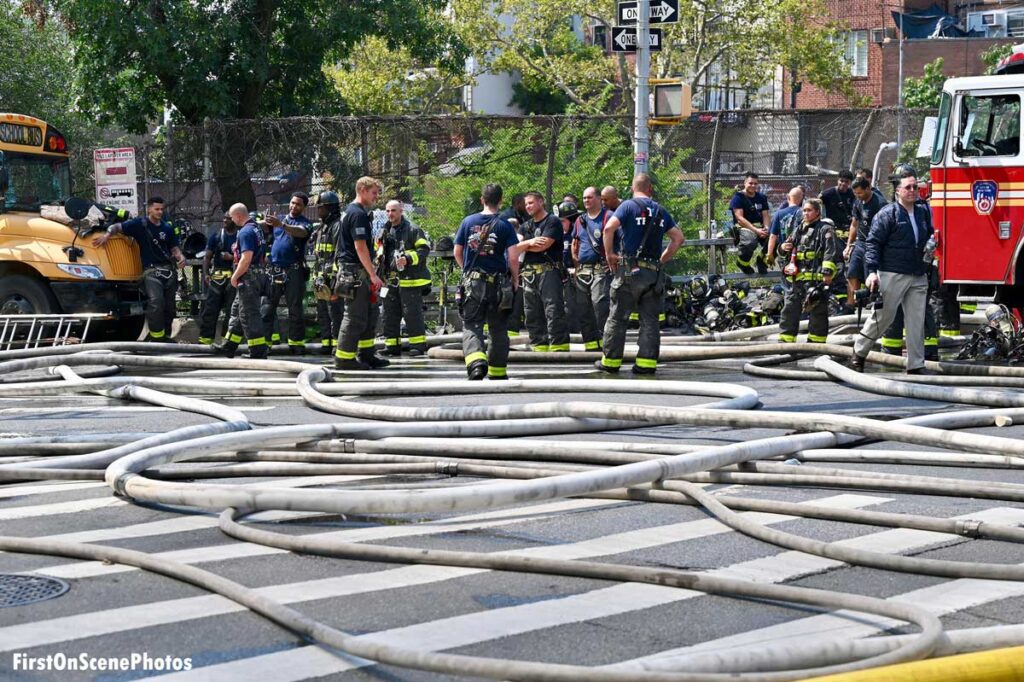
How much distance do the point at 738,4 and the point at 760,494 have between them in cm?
3985

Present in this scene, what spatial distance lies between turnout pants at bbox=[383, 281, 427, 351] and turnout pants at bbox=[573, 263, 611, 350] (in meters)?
1.82

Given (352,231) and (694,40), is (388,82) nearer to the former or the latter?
Answer: (694,40)

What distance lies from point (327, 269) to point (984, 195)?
6832mm

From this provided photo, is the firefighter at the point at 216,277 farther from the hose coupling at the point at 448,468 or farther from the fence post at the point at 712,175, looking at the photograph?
the hose coupling at the point at 448,468

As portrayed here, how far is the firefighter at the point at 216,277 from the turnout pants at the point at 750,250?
266 inches

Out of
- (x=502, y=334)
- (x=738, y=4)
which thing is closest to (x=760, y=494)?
(x=502, y=334)

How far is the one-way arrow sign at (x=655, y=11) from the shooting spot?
669 inches

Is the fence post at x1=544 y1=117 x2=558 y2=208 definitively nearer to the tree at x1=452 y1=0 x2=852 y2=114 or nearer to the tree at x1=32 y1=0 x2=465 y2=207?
the tree at x1=32 y1=0 x2=465 y2=207

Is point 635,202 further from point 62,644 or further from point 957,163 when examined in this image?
point 62,644

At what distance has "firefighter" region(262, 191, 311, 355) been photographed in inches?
653

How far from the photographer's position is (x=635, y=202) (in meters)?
13.2

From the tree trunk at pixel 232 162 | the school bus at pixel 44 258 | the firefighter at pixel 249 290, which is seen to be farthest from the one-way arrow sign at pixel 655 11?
→ the tree trunk at pixel 232 162

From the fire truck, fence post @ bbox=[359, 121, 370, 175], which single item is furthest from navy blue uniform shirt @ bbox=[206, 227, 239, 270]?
the fire truck

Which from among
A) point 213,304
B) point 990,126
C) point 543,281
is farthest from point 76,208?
point 990,126
